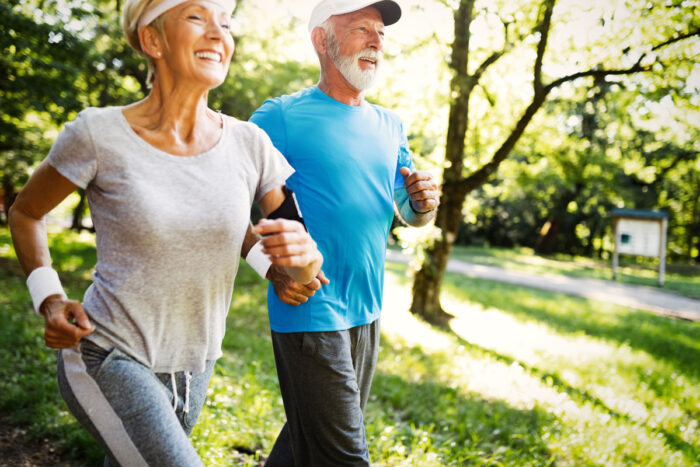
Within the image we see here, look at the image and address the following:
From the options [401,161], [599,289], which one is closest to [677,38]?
[401,161]

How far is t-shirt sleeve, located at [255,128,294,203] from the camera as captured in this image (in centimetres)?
208

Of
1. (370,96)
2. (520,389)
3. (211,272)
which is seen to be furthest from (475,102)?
(211,272)

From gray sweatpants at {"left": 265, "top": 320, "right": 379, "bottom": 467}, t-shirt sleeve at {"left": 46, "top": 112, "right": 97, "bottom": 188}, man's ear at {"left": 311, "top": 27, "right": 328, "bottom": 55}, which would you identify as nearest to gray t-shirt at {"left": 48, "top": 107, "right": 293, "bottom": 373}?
t-shirt sleeve at {"left": 46, "top": 112, "right": 97, "bottom": 188}

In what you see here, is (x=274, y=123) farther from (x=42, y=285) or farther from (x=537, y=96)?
(x=537, y=96)

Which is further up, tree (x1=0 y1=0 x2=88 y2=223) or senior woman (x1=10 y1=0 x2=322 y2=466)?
tree (x1=0 y1=0 x2=88 y2=223)

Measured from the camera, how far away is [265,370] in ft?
20.8

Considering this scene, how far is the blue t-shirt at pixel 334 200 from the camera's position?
2547mm

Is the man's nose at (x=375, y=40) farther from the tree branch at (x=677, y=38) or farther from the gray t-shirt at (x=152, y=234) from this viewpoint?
the tree branch at (x=677, y=38)

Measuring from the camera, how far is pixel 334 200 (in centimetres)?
259

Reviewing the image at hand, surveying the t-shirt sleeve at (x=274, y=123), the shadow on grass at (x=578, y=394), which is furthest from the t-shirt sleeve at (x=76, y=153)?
the shadow on grass at (x=578, y=394)

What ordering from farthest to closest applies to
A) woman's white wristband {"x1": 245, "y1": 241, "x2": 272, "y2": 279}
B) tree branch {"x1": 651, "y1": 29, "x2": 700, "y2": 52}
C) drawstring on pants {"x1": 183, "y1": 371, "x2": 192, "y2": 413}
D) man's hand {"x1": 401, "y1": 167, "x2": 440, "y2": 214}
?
tree branch {"x1": 651, "y1": 29, "x2": 700, "y2": 52} → man's hand {"x1": 401, "y1": 167, "x2": 440, "y2": 214} → woman's white wristband {"x1": 245, "y1": 241, "x2": 272, "y2": 279} → drawstring on pants {"x1": 183, "y1": 371, "x2": 192, "y2": 413}

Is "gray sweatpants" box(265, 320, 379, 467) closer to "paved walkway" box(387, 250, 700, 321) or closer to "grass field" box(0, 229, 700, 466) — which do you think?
"grass field" box(0, 229, 700, 466)

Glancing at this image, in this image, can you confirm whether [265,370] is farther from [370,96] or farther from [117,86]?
[117,86]

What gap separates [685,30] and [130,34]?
759 cm
